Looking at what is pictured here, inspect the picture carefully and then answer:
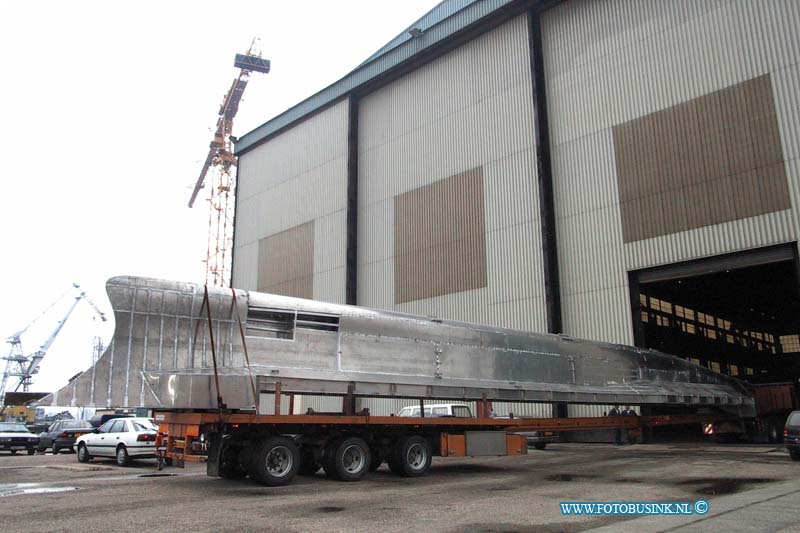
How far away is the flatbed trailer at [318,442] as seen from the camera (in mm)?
12266

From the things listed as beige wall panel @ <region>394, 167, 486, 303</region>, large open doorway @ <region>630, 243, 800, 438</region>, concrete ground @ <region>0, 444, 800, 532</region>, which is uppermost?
beige wall panel @ <region>394, 167, 486, 303</region>

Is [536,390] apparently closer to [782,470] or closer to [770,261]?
[782,470]

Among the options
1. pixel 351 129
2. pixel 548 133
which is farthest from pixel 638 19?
pixel 351 129

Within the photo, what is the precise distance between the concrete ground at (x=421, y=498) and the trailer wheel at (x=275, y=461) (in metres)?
0.30

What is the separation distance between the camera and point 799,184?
20422 mm

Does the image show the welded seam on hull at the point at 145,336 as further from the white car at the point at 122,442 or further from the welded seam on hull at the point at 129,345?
the white car at the point at 122,442

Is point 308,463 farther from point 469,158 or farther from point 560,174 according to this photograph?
point 469,158

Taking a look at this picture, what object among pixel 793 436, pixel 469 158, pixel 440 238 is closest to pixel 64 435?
Result: pixel 440 238

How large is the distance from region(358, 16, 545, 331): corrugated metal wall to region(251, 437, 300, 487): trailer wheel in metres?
15.4

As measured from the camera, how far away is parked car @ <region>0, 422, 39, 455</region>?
85.0ft

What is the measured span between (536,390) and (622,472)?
3.17m

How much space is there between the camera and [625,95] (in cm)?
2509

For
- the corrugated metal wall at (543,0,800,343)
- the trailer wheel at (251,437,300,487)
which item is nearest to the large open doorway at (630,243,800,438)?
the corrugated metal wall at (543,0,800,343)

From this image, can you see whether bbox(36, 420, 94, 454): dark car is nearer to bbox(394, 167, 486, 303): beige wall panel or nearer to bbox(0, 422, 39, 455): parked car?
bbox(0, 422, 39, 455): parked car
